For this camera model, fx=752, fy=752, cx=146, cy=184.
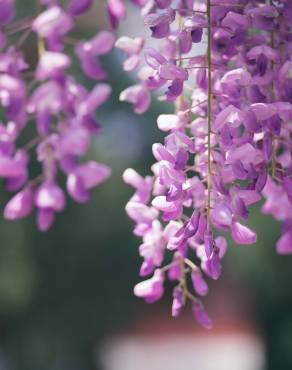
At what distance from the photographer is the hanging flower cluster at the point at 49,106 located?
0.48 m

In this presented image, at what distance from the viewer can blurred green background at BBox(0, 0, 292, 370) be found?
4403 millimetres

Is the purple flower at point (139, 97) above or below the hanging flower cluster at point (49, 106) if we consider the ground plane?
below

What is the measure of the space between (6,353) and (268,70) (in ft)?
14.3

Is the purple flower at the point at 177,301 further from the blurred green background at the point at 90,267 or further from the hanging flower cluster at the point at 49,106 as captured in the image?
the blurred green background at the point at 90,267

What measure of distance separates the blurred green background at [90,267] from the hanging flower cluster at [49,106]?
372 centimetres

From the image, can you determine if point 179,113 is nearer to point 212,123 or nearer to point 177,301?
point 212,123

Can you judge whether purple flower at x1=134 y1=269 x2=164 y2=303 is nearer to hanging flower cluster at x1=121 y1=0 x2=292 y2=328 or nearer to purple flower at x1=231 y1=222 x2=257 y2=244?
hanging flower cluster at x1=121 y1=0 x2=292 y2=328

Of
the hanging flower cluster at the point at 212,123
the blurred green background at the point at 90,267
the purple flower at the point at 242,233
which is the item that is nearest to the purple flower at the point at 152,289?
the hanging flower cluster at the point at 212,123

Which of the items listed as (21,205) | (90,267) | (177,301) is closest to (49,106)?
(21,205)

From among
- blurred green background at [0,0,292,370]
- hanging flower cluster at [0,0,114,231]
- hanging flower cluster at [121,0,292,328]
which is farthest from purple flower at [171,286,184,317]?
blurred green background at [0,0,292,370]

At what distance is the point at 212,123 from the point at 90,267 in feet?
13.3

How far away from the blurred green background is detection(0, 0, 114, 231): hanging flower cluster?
3725 millimetres

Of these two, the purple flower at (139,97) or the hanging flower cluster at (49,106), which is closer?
the hanging flower cluster at (49,106)

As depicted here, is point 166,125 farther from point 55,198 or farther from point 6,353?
point 6,353
